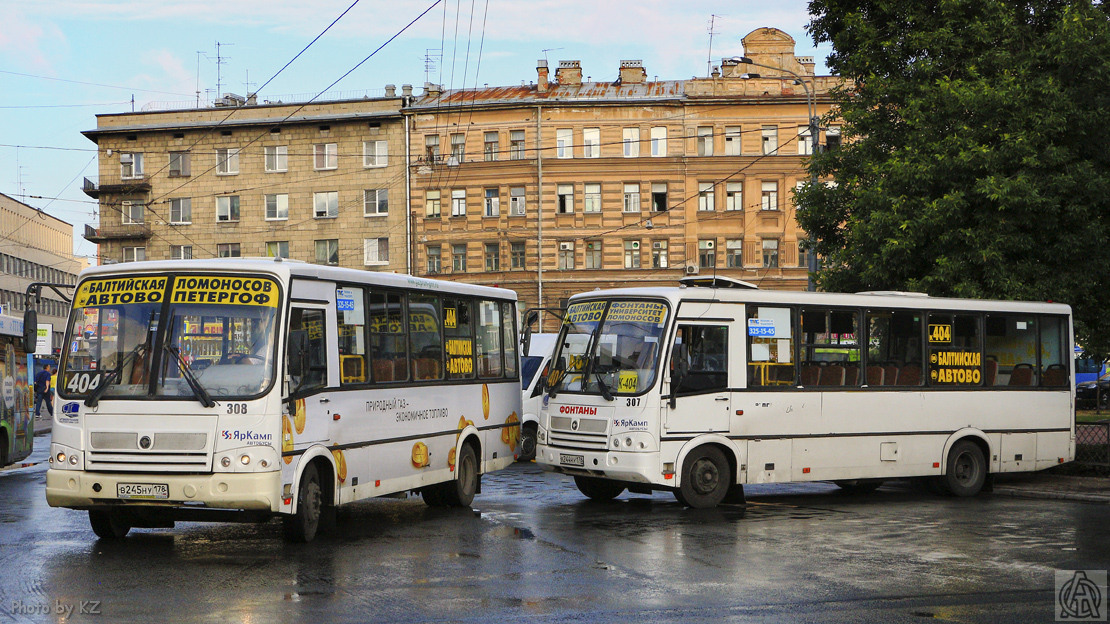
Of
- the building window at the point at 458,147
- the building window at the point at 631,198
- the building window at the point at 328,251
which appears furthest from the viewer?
the building window at the point at 328,251

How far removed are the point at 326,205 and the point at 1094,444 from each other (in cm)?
4922

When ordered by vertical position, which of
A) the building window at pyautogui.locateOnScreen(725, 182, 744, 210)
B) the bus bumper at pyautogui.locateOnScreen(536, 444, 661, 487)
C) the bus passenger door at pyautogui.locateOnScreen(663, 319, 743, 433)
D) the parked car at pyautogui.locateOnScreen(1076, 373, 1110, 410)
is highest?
the building window at pyautogui.locateOnScreen(725, 182, 744, 210)

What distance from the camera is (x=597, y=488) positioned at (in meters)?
17.2

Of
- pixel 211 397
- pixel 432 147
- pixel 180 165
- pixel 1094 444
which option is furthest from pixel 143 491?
pixel 180 165

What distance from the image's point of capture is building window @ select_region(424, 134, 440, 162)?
6281 centimetres

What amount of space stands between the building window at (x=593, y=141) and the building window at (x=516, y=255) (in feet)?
18.2

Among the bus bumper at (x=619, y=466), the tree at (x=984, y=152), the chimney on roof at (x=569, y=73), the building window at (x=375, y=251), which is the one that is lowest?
the bus bumper at (x=619, y=466)

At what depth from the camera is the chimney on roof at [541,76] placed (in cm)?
6288

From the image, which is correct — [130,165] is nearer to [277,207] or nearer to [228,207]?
[228,207]

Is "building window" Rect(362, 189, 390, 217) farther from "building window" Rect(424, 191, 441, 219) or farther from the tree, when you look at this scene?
the tree

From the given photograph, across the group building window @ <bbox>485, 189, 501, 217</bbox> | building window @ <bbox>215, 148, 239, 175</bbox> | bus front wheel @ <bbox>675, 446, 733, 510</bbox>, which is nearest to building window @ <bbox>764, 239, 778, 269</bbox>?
building window @ <bbox>485, 189, 501, 217</bbox>

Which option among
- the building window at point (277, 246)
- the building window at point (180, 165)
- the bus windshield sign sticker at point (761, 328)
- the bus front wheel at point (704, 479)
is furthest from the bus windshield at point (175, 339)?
the building window at point (180, 165)

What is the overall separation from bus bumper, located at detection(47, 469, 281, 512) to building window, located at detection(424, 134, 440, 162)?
52.0m

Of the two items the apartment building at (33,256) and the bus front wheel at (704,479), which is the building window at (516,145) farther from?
the bus front wheel at (704,479)
